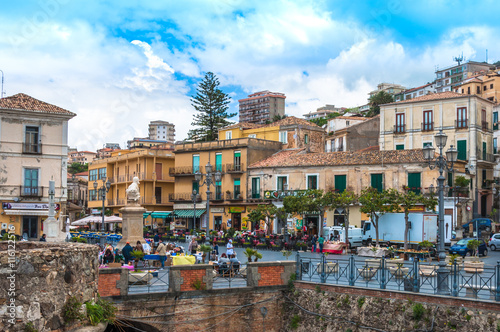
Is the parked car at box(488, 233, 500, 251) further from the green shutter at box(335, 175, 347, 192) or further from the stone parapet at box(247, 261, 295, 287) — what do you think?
the stone parapet at box(247, 261, 295, 287)

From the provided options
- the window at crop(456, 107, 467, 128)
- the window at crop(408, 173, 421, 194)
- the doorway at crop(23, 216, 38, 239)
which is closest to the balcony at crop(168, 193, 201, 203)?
the doorway at crop(23, 216, 38, 239)

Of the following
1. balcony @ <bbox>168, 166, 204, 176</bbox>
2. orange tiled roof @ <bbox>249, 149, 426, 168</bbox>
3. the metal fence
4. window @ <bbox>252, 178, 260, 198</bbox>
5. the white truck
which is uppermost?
orange tiled roof @ <bbox>249, 149, 426, 168</bbox>

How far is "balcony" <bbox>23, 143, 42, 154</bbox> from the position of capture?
44.3 metres

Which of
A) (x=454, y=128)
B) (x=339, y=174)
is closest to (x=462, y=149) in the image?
(x=454, y=128)

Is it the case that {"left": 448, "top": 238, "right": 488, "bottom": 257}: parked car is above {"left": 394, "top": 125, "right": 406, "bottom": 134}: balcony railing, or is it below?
below

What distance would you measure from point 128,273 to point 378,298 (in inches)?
310

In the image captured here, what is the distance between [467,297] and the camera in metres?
16.8

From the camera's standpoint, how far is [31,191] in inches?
1742

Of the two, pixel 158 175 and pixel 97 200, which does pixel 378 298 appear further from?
pixel 97 200

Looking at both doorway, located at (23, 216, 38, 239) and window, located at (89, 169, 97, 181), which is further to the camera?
window, located at (89, 169, 97, 181)

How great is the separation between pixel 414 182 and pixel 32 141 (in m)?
29.0

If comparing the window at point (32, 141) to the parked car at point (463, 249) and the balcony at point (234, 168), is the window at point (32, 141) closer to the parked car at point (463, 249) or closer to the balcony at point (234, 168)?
the balcony at point (234, 168)

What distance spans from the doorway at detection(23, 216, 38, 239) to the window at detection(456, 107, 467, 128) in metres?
36.6

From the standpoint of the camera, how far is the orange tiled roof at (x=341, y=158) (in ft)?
154
